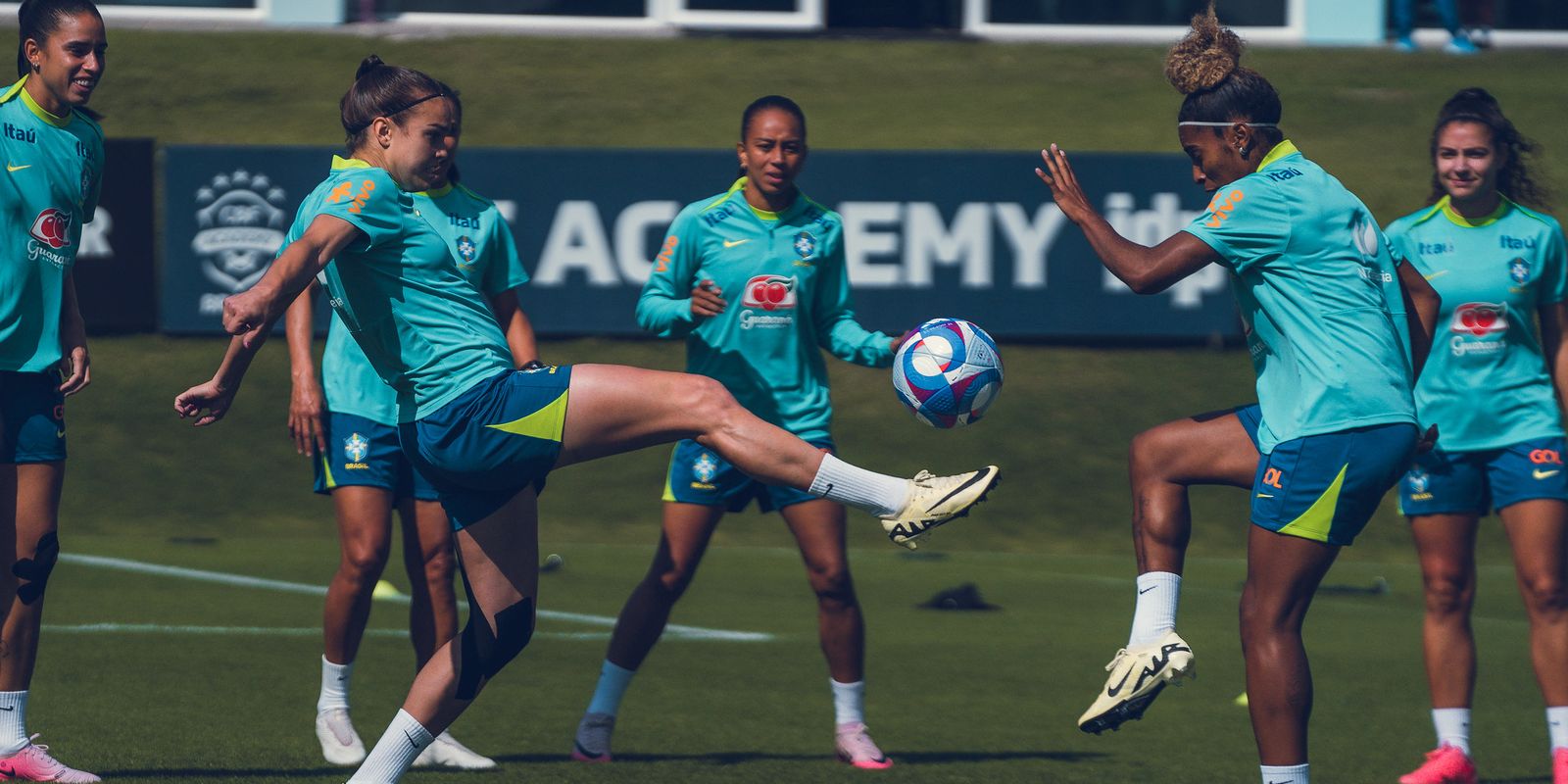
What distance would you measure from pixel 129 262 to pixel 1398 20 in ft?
48.0

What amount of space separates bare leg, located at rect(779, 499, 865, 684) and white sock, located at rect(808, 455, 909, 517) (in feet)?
5.17

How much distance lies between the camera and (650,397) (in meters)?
5.27

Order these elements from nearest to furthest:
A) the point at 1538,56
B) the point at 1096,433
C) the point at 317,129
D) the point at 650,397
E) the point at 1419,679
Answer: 1. the point at 650,397
2. the point at 1419,679
3. the point at 1096,433
4. the point at 317,129
5. the point at 1538,56

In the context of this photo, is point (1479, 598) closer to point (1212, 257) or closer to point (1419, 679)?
point (1419, 679)

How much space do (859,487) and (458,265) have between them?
6.89 ft

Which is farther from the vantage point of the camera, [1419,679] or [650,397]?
[1419,679]

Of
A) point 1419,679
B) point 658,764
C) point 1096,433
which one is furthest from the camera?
point 1096,433

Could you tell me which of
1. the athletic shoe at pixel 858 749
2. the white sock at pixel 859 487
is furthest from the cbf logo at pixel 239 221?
the white sock at pixel 859 487

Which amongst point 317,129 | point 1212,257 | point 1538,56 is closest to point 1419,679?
point 1212,257

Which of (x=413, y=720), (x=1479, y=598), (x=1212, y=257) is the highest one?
(x=1212, y=257)

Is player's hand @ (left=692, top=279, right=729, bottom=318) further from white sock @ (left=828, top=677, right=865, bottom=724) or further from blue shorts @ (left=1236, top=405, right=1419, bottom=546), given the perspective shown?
blue shorts @ (left=1236, top=405, right=1419, bottom=546)

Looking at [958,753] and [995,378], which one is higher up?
[995,378]

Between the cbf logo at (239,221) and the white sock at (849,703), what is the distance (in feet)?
27.3

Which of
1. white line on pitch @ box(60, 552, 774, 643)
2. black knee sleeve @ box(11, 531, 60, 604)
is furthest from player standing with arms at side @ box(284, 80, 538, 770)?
white line on pitch @ box(60, 552, 774, 643)
